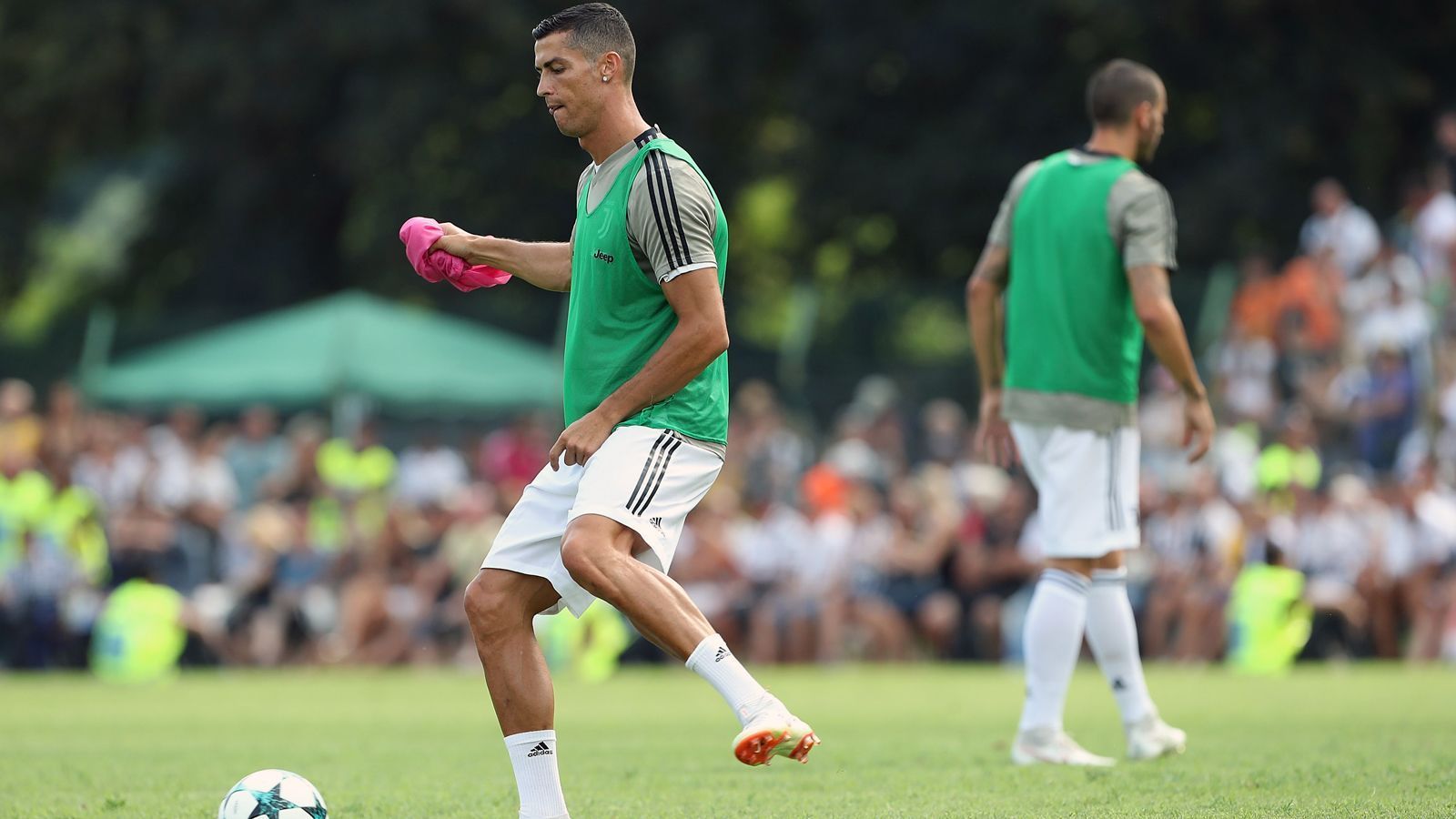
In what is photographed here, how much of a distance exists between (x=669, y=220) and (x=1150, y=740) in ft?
11.3

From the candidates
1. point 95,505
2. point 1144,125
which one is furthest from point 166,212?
point 1144,125

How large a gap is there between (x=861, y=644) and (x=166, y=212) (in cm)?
1700

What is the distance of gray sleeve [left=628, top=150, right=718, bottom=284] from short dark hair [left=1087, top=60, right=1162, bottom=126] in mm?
2863

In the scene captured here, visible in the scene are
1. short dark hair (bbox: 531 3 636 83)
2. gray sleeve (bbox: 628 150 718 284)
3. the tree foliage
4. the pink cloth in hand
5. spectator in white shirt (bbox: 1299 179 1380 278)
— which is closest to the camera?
gray sleeve (bbox: 628 150 718 284)

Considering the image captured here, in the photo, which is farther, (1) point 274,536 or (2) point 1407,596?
(1) point 274,536

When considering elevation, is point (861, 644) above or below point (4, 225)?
below

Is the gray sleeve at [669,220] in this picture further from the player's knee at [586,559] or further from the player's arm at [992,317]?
the player's arm at [992,317]

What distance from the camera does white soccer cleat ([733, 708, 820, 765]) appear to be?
536 cm

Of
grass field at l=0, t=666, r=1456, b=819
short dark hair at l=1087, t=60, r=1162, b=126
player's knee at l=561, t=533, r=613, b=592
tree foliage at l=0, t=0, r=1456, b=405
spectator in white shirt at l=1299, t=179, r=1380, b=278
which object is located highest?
tree foliage at l=0, t=0, r=1456, b=405

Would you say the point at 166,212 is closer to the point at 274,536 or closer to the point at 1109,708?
the point at 274,536

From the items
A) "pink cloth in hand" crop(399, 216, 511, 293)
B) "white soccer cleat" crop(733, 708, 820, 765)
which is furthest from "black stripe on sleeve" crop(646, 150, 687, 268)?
"white soccer cleat" crop(733, 708, 820, 765)

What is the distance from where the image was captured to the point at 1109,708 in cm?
1132

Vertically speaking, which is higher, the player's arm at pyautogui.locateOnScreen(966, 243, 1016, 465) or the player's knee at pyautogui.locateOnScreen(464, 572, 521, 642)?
the player's arm at pyautogui.locateOnScreen(966, 243, 1016, 465)

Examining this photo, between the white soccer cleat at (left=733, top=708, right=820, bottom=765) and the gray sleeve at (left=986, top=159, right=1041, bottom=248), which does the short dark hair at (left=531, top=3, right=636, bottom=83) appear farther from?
the gray sleeve at (left=986, top=159, right=1041, bottom=248)
